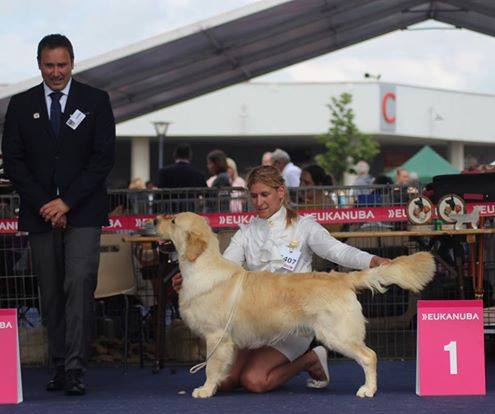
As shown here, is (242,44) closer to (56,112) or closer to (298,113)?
(56,112)

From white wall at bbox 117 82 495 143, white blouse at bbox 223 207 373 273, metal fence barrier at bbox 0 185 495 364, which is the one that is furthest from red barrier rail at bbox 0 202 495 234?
white wall at bbox 117 82 495 143

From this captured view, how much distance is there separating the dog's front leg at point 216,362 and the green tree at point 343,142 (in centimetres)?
3327

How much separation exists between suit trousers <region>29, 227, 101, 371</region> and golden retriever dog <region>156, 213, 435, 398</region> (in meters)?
0.50

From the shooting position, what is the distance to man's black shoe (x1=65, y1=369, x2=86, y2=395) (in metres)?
6.29

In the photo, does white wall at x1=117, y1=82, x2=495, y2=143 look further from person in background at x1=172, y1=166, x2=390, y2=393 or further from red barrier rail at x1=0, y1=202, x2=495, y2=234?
person in background at x1=172, y1=166, x2=390, y2=393

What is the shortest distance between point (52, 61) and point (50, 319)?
1.52 metres

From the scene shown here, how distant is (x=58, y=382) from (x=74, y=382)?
1.02 feet

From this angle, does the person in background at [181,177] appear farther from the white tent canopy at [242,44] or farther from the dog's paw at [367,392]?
the dog's paw at [367,392]

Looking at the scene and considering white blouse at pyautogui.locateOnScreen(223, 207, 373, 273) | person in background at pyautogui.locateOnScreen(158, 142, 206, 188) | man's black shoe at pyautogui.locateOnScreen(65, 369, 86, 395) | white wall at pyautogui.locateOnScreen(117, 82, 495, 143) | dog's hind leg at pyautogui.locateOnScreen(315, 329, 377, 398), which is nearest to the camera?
dog's hind leg at pyautogui.locateOnScreen(315, 329, 377, 398)

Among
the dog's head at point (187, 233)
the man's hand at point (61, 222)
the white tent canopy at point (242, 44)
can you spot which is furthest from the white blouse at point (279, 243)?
the white tent canopy at point (242, 44)

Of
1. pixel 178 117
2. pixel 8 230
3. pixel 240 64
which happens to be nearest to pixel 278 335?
pixel 8 230

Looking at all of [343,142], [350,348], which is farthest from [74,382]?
[343,142]

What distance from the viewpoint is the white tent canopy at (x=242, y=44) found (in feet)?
32.2

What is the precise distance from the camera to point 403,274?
5879mm
